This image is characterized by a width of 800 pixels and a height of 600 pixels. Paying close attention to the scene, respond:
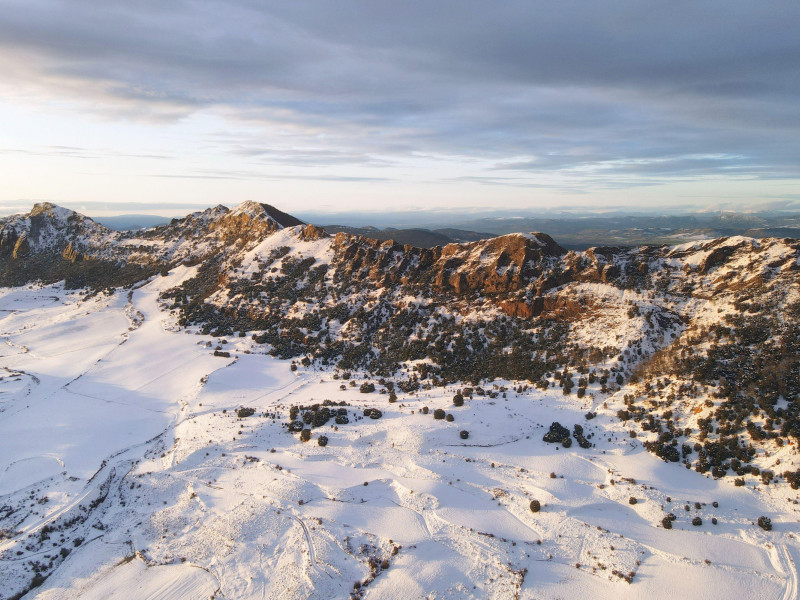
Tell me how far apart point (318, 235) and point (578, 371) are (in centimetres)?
5372

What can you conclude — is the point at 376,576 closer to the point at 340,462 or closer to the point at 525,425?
the point at 340,462

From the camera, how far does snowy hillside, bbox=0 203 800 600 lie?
76.4ft

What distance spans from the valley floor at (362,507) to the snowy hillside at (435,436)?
0.15 meters

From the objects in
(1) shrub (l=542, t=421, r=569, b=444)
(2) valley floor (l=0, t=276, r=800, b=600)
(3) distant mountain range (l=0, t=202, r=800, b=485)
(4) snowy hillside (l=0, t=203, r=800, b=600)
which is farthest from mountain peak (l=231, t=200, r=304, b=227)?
(1) shrub (l=542, t=421, r=569, b=444)

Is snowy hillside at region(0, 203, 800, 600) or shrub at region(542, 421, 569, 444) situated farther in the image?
shrub at region(542, 421, 569, 444)

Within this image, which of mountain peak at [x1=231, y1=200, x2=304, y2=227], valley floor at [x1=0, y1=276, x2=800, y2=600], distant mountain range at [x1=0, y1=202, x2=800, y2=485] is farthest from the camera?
mountain peak at [x1=231, y1=200, x2=304, y2=227]

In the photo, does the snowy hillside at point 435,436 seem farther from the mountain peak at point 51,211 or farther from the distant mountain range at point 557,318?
the mountain peak at point 51,211

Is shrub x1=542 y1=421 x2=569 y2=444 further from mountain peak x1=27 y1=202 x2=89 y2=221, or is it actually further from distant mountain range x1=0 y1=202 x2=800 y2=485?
mountain peak x1=27 y1=202 x2=89 y2=221

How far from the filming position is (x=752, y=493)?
2555 centimetres

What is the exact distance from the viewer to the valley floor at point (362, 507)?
880 inches

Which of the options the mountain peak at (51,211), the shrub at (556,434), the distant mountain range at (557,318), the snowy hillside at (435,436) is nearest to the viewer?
the snowy hillside at (435,436)

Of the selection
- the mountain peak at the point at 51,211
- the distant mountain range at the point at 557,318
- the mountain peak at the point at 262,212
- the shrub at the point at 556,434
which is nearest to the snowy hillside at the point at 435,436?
the shrub at the point at 556,434

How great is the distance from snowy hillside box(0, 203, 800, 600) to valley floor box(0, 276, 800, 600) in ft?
0.49

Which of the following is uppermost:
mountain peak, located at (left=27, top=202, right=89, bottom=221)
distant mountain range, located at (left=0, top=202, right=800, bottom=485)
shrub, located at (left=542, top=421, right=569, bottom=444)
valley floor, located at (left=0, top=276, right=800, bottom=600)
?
mountain peak, located at (left=27, top=202, right=89, bottom=221)
